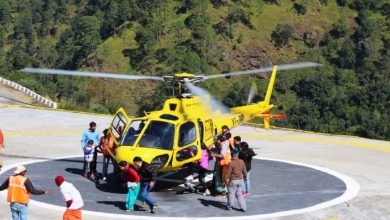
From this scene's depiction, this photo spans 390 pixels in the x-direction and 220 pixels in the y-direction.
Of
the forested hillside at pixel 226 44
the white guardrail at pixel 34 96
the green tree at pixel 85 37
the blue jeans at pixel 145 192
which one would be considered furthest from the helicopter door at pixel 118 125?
the green tree at pixel 85 37

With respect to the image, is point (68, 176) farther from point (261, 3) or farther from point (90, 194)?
point (261, 3)

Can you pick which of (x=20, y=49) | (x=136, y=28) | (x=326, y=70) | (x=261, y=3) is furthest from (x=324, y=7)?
(x=20, y=49)

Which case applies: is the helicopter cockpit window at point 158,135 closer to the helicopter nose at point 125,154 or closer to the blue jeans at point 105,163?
the helicopter nose at point 125,154

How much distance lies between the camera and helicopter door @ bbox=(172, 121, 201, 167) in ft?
55.6

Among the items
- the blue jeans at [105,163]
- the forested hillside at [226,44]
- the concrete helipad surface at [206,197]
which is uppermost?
the forested hillside at [226,44]

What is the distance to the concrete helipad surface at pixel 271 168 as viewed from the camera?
1585cm

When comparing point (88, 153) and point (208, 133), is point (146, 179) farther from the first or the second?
point (208, 133)

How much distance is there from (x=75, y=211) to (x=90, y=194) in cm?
502

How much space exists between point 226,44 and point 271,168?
350 ft

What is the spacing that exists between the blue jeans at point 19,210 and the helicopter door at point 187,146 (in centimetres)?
529

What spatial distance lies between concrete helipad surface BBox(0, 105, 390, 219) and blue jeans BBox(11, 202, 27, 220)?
208cm

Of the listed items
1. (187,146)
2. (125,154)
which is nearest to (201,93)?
(187,146)

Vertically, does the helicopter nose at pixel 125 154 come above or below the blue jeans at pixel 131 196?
above

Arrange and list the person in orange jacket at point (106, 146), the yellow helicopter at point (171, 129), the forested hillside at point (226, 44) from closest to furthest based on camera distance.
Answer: the yellow helicopter at point (171, 129) < the person in orange jacket at point (106, 146) < the forested hillside at point (226, 44)
